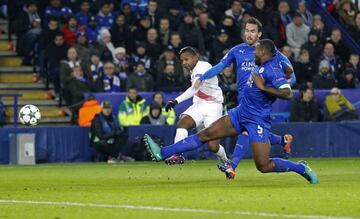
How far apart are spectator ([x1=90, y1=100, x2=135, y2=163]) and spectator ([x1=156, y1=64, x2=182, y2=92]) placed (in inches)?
78.5

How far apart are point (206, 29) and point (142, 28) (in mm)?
1669

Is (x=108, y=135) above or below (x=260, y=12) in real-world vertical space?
below

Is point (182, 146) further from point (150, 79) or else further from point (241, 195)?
point (150, 79)

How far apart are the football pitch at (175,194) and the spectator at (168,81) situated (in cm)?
572

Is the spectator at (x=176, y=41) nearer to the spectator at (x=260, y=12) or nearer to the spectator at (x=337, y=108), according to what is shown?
the spectator at (x=260, y=12)

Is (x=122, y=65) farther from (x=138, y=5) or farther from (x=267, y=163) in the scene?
(x=267, y=163)

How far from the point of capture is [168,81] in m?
27.1

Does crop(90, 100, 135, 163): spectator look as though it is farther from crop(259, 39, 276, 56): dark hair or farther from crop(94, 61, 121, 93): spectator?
crop(259, 39, 276, 56): dark hair

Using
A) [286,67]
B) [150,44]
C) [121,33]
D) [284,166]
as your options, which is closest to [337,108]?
[150,44]

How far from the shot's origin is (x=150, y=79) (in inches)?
1069

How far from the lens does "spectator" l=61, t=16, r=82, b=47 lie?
27.7 metres

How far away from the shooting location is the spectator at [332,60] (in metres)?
29.1

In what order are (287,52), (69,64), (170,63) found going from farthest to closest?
(287,52) < (170,63) < (69,64)

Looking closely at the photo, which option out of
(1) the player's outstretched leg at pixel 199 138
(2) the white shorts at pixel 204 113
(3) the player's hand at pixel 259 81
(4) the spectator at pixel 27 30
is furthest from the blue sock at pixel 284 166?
(4) the spectator at pixel 27 30
